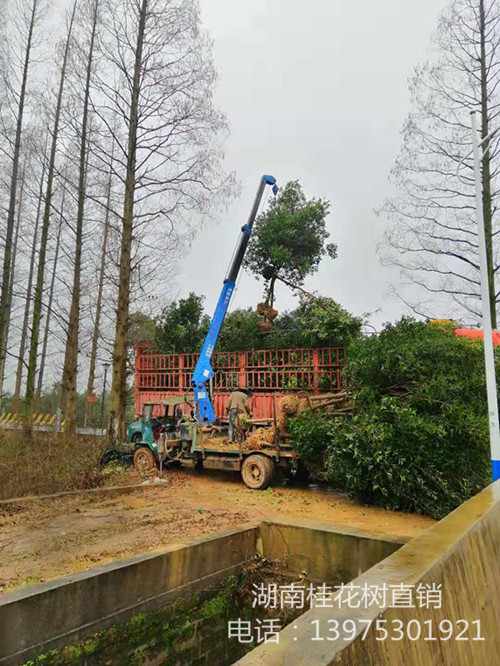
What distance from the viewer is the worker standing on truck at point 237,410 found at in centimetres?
1132

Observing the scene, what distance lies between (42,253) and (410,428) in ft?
41.9

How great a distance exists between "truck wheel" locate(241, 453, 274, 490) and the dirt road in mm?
192

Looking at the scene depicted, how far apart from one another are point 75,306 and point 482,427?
1278cm

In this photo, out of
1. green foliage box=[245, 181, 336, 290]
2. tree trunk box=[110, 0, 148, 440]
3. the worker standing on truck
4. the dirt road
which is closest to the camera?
the dirt road

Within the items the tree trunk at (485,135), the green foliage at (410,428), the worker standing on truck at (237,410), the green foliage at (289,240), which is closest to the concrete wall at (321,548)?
the green foliage at (410,428)

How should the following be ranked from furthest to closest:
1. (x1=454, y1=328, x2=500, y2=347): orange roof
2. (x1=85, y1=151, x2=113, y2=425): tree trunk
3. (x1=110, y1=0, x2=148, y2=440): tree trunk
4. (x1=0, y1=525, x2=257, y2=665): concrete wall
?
(x1=85, y1=151, x2=113, y2=425): tree trunk → (x1=110, y1=0, x2=148, y2=440): tree trunk → (x1=454, y1=328, x2=500, y2=347): orange roof → (x1=0, y1=525, x2=257, y2=665): concrete wall

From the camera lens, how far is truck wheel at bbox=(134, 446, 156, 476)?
12.1m

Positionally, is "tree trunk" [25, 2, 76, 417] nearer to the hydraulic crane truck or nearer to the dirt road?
the hydraulic crane truck

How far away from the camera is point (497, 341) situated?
12.7 metres

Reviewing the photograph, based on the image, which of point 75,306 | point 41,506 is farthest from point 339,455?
point 75,306

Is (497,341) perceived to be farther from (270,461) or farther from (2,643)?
(2,643)

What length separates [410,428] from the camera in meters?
8.43

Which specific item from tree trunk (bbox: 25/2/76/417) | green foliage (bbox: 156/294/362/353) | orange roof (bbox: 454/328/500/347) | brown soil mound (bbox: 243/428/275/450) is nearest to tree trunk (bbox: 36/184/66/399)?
tree trunk (bbox: 25/2/76/417)

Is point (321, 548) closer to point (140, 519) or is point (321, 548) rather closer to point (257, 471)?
point (140, 519)
